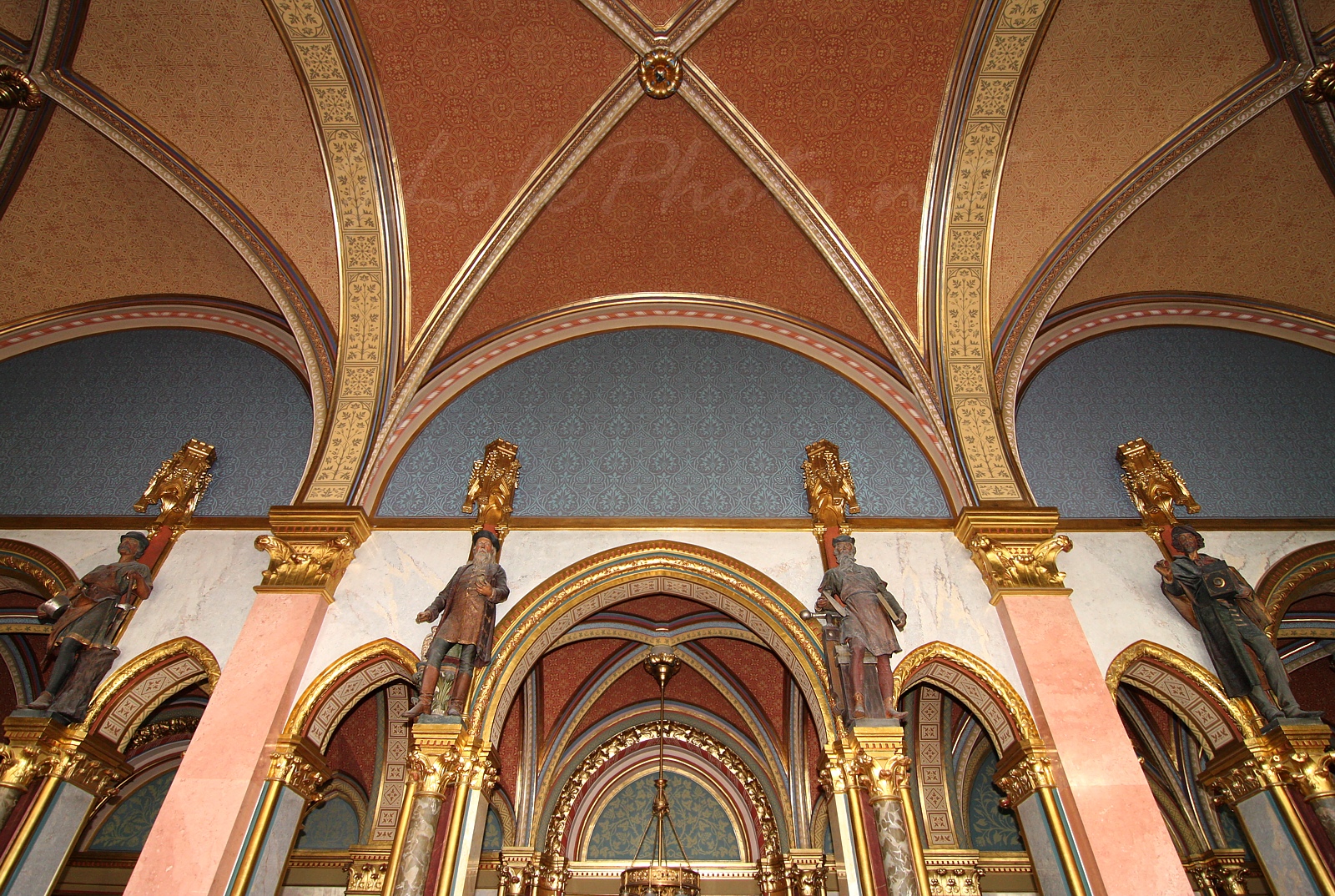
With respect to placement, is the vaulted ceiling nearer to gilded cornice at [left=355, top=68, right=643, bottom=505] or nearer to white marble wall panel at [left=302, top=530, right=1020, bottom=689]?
gilded cornice at [left=355, top=68, right=643, bottom=505]

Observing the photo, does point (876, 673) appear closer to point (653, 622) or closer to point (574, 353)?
point (653, 622)

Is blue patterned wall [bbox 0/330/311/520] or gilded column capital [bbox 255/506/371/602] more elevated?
blue patterned wall [bbox 0/330/311/520]

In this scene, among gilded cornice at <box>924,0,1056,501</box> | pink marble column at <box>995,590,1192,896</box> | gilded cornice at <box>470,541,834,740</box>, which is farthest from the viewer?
gilded cornice at <box>924,0,1056,501</box>

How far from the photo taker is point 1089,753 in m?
5.73

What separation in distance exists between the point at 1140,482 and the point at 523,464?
611 centimetres

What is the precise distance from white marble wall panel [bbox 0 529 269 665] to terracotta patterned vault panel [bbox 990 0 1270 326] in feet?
26.0

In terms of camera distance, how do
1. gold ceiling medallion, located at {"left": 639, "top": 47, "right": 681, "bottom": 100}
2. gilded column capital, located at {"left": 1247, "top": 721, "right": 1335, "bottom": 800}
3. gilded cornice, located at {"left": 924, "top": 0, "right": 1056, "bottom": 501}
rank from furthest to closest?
gold ceiling medallion, located at {"left": 639, "top": 47, "right": 681, "bottom": 100}, gilded cornice, located at {"left": 924, "top": 0, "right": 1056, "bottom": 501}, gilded column capital, located at {"left": 1247, "top": 721, "right": 1335, "bottom": 800}

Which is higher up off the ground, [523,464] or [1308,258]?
[1308,258]

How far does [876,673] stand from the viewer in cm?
627

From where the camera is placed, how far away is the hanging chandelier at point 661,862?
8.20 metres

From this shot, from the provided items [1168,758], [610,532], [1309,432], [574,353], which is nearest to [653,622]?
[610,532]

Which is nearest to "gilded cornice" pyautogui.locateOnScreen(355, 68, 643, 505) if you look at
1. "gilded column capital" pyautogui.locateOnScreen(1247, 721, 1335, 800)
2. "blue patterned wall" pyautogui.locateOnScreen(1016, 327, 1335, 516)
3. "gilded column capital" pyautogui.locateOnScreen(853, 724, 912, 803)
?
"gilded column capital" pyautogui.locateOnScreen(853, 724, 912, 803)

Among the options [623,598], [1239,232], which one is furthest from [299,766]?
[1239,232]

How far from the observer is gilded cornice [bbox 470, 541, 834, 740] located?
21.5 feet
